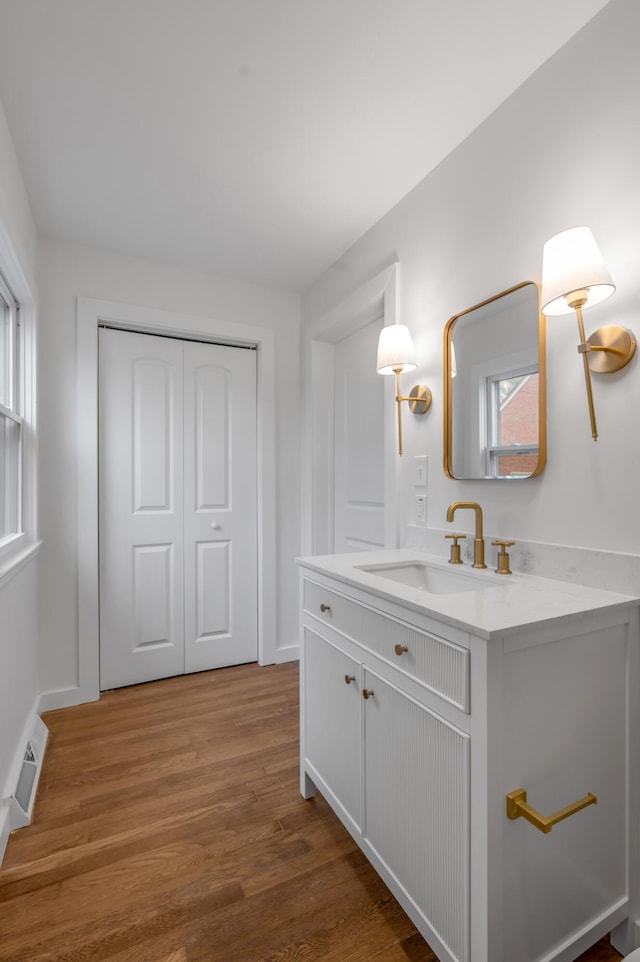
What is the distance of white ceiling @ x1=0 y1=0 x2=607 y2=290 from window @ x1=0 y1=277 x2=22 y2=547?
0.52 metres

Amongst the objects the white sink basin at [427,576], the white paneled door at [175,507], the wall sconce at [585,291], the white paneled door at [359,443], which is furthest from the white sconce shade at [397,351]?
the white paneled door at [175,507]

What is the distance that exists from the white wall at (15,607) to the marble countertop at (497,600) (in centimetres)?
115

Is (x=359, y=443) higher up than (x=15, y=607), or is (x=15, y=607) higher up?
(x=359, y=443)

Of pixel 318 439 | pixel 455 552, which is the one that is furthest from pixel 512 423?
pixel 318 439

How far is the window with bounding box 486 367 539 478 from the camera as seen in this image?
1.40 metres

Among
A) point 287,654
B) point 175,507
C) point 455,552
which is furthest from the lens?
point 287,654

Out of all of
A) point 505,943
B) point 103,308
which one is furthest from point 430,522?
point 103,308

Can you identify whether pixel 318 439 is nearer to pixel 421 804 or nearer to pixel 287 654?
pixel 287 654

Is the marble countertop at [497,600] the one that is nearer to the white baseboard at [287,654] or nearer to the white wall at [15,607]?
the white wall at [15,607]

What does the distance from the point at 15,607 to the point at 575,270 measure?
2167mm

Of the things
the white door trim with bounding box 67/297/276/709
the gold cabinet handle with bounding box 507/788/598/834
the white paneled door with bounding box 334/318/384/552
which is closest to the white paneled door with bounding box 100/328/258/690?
the white door trim with bounding box 67/297/276/709

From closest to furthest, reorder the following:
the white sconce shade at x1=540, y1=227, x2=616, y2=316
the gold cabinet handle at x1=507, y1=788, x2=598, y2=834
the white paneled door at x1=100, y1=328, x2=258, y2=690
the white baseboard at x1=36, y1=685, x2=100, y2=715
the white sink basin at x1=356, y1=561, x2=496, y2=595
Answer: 1. the gold cabinet handle at x1=507, y1=788, x2=598, y2=834
2. the white sconce shade at x1=540, y1=227, x2=616, y2=316
3. the white sink basin at x1=356, y1=561, x2=496, y2=595
4. the white baseboard at x1=36, y1=685, x2=100, y2=715
5. the white paneled door at x1=100, y1=328, x2=258, y2=690

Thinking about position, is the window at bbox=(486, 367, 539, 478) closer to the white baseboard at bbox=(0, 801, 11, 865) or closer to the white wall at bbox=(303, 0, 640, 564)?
the white wall at bbox=(303, 0, 640, 564)

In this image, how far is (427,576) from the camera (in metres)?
1.68
